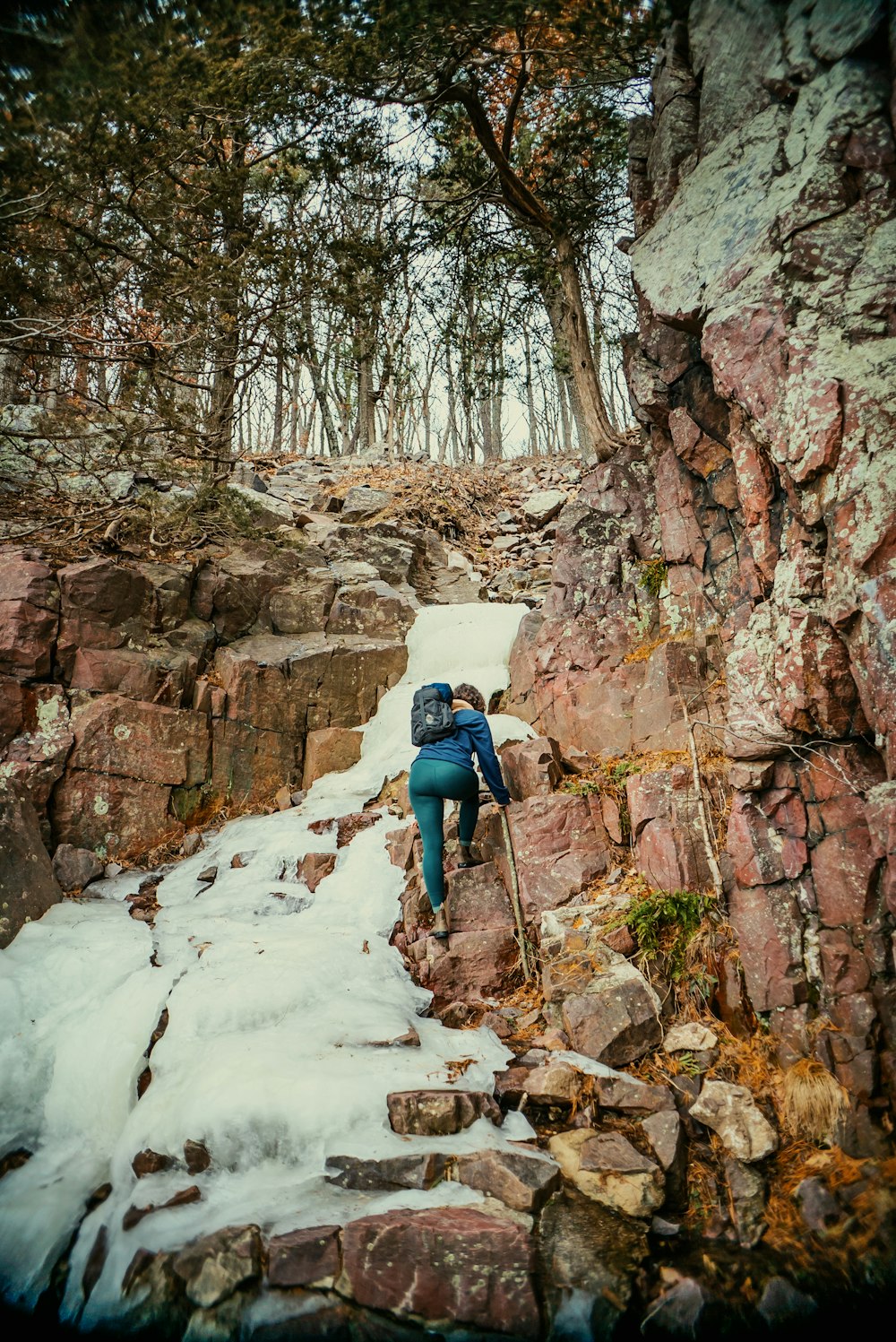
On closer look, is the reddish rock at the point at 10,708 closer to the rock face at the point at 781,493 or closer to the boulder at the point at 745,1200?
the rock face at the point at 781,493

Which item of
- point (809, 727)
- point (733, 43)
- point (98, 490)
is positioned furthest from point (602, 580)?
point (98, 490)

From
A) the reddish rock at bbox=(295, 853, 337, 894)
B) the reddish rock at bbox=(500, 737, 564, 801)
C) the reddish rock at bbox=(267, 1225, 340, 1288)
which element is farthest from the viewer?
the reddish rock at bbox=(295, 853, 337, 894)

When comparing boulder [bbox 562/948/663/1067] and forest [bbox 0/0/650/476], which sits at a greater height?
A: forest [bbox 0/0/650/476]

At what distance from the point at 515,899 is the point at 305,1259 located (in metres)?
2.68

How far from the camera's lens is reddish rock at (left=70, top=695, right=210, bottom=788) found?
759 cm

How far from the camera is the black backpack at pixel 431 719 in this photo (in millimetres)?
5652

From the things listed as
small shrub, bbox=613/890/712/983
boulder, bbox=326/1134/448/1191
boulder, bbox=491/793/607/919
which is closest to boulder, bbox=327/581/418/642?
boulder, bbox=491/793/607/919

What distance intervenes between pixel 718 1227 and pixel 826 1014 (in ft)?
4.17

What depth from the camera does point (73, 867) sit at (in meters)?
6.97

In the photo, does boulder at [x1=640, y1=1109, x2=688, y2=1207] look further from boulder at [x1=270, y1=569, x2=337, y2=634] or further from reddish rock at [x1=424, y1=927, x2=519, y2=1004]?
boulder at [x1=270, y1=569, x2=337, y2=634]

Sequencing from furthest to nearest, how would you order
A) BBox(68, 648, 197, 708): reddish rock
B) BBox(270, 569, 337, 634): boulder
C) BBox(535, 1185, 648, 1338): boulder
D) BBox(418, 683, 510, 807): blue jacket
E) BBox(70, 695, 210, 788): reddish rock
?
1. BBox(270, 569, 337, 634): boulder
2. BBox(68, 648, 197, 708): reddish rock
3. BBox(70, 695, 210, 788): reddish rock
4. BBox(418, 683, 510, 807): blue jacket
5. BBox(535, 1185, 648, 1338): boulder

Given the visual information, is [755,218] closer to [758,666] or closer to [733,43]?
[733,43]

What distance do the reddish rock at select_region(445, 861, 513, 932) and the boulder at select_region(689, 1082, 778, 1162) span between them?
77.9 inches

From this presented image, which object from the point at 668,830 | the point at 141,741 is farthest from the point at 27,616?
the point at 668,830
